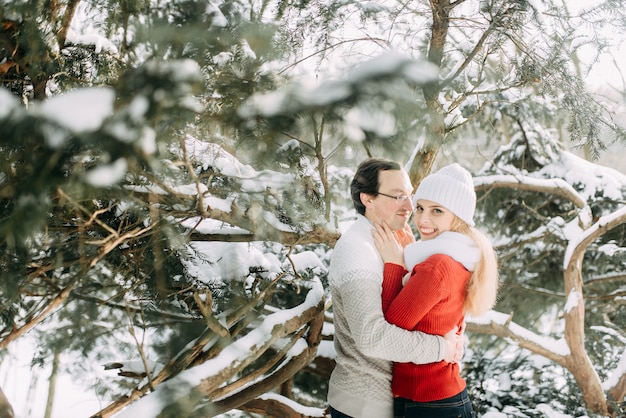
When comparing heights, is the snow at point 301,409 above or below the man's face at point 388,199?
below

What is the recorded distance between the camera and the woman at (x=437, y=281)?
1955 mm

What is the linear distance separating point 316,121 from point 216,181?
108 centimetres

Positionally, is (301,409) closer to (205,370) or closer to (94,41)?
(205,370)

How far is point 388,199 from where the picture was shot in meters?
2.31

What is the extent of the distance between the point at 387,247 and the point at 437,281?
282 mm

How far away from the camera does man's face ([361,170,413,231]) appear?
2.30m

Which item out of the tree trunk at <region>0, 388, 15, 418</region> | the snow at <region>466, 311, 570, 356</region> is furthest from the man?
the snow at <region>466, 311, 570, 356</region>

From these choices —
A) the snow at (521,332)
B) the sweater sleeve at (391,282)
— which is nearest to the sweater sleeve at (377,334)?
the sweater sleeve at (391,282)

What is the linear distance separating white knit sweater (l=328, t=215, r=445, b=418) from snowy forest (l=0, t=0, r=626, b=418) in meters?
0.23

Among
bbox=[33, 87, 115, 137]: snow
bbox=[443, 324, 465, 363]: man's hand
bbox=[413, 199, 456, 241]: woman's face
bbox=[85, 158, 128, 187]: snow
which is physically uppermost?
bbox=[33, 87, 115, 137]: snow

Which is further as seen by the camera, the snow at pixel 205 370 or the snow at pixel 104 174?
the snow at pixel 205 370

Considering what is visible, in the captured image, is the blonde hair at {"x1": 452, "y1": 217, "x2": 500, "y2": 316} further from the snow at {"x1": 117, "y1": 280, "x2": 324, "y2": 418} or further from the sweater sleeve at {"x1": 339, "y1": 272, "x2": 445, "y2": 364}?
the snow at {"x1": 117, "y1": 280, "x2": 324, "y2": 418}

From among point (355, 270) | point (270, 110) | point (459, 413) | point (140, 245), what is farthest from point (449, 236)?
point (140, 245)

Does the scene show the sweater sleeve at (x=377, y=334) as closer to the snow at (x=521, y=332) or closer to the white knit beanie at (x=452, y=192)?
the white knit beanie at (x=452, y=192)
